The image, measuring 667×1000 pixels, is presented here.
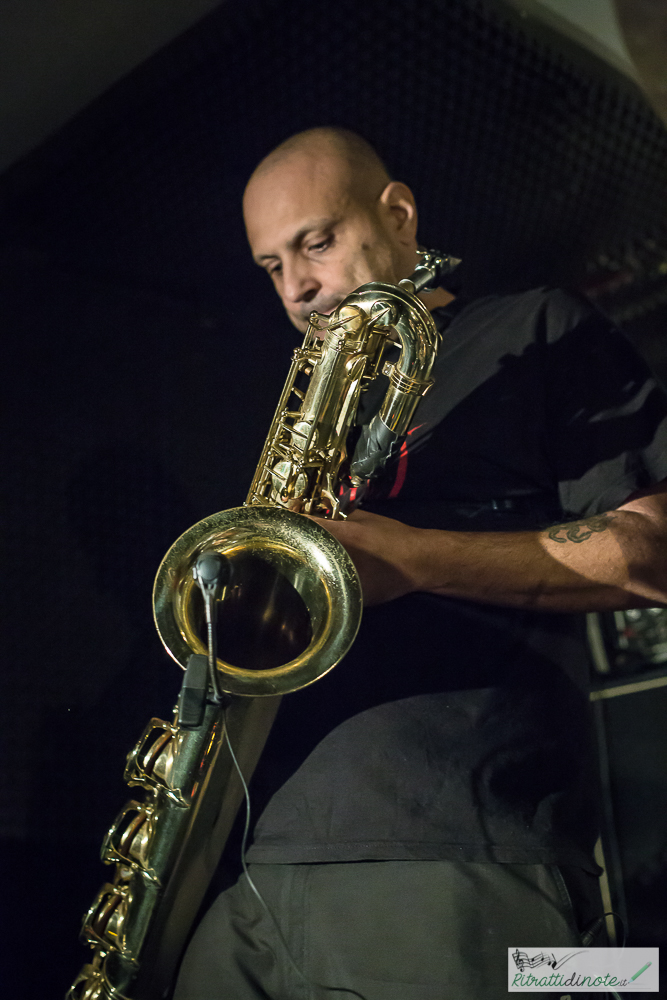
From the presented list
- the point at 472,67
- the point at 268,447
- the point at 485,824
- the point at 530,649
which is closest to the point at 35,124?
the point at 268,447

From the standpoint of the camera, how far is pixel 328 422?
145 cm

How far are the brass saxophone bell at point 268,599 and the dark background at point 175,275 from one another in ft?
1.06

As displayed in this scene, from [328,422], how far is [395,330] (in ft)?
0.77

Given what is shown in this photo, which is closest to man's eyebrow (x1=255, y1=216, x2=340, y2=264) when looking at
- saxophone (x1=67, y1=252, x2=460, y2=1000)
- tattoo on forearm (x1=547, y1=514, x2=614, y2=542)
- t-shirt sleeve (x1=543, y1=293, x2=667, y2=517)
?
saxophone (x1=67, y1=252, x2=460, y2=1000)

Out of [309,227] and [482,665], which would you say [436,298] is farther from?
[482,665]

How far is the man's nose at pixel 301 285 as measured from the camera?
5.36 ft

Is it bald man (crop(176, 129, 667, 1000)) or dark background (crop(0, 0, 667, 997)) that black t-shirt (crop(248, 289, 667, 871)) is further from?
dark background (crop(0, 0, 667, 997))

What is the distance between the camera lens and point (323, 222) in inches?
64.6

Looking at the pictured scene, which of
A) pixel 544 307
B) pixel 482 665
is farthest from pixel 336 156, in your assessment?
pixel 482 665

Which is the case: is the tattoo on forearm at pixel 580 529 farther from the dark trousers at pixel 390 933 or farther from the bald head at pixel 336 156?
the bald head at pixel 336 156

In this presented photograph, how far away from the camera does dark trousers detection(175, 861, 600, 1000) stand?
3.55ft

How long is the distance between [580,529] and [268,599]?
1.93 feet

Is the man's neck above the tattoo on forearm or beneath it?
above

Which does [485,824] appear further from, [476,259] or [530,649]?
[476,259]
